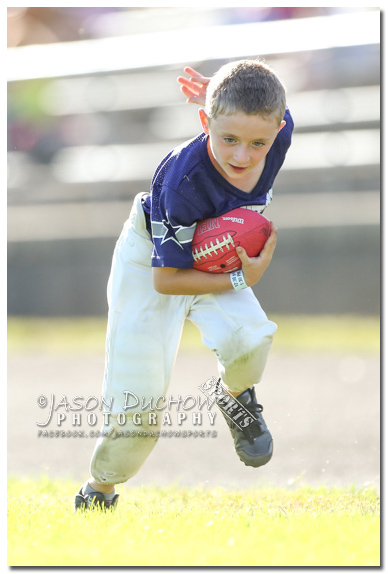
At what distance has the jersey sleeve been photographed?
3346 mm

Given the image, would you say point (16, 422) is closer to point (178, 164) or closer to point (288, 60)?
point (178, 164)

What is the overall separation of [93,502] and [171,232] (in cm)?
141

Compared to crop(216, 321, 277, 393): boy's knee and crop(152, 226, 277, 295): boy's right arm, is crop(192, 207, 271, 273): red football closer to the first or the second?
crop(152, 226, 277, 295): boy's right arm

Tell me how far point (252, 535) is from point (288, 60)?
9347mm

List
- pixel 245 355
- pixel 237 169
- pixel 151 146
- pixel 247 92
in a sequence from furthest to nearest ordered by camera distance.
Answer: pixel 151 146, pixel 245 355, pixel 237 169, pixel 247 92

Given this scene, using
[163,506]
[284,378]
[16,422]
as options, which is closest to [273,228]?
[163,506]

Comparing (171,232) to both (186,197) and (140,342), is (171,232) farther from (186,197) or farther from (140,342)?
(140,342)

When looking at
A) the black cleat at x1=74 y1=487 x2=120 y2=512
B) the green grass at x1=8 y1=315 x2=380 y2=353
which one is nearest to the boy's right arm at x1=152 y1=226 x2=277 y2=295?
the black cleat at x1=74 y1=487 x2=120 y2=512

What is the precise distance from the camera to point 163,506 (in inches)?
163

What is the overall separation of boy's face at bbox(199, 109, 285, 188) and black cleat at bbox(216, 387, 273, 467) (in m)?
1.15

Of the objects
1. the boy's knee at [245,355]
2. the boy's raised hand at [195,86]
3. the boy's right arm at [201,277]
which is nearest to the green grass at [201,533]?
the boy's knee at [245,355]

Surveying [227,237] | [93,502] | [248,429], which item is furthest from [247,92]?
[93,502]

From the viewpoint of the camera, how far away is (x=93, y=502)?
154 inches

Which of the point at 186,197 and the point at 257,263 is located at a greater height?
the point at 186,197
